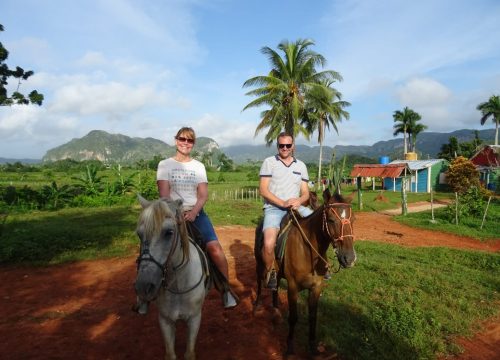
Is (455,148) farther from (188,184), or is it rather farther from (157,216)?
(157,216)

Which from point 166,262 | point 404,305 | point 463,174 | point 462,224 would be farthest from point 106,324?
point 463,174

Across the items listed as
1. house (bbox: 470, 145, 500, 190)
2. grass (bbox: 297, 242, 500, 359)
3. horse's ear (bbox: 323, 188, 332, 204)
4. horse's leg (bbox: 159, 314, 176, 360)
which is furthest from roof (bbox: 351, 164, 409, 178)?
horse's leg (bbox: 159, 314, 176, 360)

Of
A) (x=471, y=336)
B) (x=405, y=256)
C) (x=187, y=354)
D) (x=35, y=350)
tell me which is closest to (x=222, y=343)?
(x=187, y=354)

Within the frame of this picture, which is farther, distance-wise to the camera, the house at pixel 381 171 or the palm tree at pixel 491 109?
the palm tree at pixel 491 109

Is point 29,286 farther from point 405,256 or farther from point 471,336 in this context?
point 405,256

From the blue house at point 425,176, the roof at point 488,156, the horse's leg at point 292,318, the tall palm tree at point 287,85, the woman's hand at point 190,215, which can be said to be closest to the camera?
the woman's hand at point 190,215

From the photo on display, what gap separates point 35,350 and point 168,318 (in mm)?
2558

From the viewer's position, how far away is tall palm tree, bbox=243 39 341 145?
22125 millimetres

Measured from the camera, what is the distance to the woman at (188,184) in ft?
12.6

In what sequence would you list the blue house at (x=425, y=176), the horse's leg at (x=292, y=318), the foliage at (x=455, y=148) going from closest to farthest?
the horse's leg at (x=292, y=318) < the blue house at (x=425, y=176) < the foliage at (x=455, y=148)

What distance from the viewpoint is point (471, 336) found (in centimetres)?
488

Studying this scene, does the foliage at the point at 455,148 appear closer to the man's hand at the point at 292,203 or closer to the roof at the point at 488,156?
the roof at the point at 488,156

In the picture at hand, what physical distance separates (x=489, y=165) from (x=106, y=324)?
37975 mm

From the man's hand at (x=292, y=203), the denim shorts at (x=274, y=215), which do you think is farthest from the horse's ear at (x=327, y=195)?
the denim shorts at (x=274, y=215)
